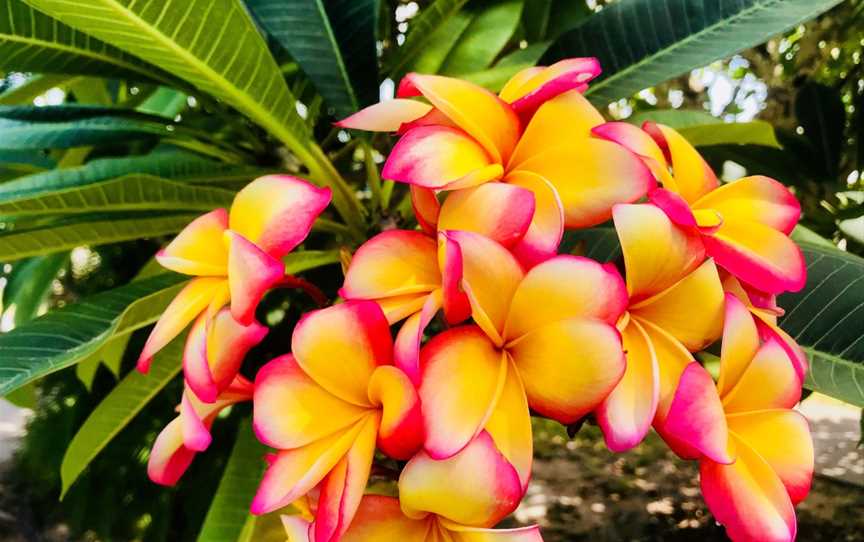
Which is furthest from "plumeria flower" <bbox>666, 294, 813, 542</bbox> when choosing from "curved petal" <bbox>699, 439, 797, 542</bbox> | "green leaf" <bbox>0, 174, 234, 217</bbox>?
"green leaf" <bbox>0, 174, 234, 217</bbox>

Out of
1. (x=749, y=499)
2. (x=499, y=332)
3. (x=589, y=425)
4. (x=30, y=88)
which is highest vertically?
(x=30, y=88)

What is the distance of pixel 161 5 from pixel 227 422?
1062 mm

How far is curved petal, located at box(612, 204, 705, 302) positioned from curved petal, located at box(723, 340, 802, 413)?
2.3 inches

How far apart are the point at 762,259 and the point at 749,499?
13cm

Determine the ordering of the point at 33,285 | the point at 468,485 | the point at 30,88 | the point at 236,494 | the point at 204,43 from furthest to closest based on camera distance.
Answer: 1. the point at 33,285
2. the point at 30,88
3. the point at 236,494
4. the point at 204,43
5. the point at 468,485

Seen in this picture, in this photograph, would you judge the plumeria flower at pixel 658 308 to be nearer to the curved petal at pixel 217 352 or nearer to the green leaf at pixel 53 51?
the curved petal at pixel 217 352

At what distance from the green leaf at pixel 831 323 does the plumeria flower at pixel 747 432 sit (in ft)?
0.47

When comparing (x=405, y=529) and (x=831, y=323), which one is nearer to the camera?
(x=405, y=529)

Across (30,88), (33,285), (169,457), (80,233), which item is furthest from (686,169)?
(33,285)

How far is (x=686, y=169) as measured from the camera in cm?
48

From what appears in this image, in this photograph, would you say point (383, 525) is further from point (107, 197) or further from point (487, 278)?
point (107, 197)

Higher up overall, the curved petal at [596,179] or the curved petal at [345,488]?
the curved petal at [596,179]

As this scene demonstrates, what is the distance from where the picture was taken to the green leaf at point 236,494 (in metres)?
0.67

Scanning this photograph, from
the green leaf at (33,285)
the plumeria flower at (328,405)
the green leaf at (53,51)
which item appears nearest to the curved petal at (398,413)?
the plumeria flower at (328,405)
